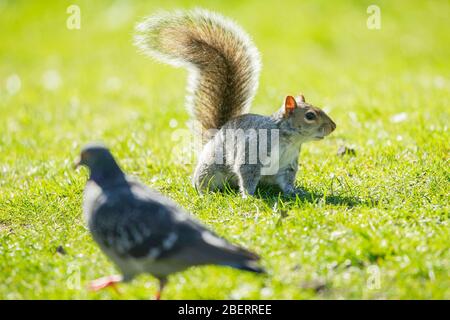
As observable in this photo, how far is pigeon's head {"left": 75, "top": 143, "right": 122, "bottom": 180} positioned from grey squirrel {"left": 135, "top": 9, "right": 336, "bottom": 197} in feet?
4.59

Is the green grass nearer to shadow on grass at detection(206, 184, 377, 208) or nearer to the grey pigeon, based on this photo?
shadow on grass at detection(206, 184, 377, 208)

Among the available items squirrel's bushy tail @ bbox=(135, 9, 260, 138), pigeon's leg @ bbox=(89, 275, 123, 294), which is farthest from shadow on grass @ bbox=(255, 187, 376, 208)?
pigeon's leg @ bbox=(89, 275, 123, 294)

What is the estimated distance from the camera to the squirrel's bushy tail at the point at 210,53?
5.89 m

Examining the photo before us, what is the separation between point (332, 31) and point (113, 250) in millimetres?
12872

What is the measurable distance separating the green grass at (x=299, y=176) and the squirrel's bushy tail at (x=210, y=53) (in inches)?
30.2

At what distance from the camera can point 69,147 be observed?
7.84 metres

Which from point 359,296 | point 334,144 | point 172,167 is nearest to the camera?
point 359,296

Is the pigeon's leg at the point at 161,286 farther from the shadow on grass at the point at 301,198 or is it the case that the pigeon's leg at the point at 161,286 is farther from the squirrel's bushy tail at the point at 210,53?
the squirrel's bushy tail at the point at 210,53

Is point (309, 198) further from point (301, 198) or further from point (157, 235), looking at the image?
point (157, 235)

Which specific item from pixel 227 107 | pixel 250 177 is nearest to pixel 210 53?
pixel 227 107

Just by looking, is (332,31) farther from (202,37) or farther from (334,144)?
(202,37)

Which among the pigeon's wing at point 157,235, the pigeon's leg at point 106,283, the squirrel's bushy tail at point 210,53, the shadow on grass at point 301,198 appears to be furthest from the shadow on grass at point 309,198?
the pigeon's leg at point 106,283

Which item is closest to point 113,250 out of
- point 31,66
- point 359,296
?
point 359,296

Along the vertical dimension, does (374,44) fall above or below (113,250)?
above
